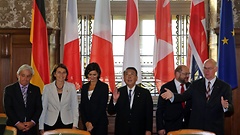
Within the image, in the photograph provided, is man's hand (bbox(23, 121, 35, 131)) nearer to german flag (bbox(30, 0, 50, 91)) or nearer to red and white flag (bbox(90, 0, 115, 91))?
german flag (bbox(30, 0, 50, 91))

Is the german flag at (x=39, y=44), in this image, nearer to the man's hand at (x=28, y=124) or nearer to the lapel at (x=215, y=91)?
the man's hand at (x=28, y=124)

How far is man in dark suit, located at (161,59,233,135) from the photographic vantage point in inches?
181

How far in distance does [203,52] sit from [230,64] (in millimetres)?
435

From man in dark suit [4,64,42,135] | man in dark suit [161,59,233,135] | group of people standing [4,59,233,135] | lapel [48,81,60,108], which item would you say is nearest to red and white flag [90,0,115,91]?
group of people standing [4,59,233,135]

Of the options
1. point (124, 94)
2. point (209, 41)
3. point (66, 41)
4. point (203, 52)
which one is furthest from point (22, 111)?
point (209, 41)

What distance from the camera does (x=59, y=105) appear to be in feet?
15.6

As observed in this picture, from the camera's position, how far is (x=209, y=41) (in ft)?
22.4

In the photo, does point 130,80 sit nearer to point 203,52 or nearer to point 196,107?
point 196,107

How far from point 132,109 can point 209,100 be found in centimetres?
89

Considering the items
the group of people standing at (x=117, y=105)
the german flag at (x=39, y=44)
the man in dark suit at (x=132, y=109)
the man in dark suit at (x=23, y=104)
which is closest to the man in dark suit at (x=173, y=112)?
the group of people standing at (x=117, y=105)

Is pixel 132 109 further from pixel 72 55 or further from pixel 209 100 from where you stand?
pixel 72 55

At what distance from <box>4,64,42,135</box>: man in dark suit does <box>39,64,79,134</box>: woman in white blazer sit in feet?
0.30

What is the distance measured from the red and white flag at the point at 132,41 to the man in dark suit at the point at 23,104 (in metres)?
1.71

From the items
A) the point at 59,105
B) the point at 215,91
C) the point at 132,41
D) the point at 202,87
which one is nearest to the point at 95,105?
the point at 59,105
